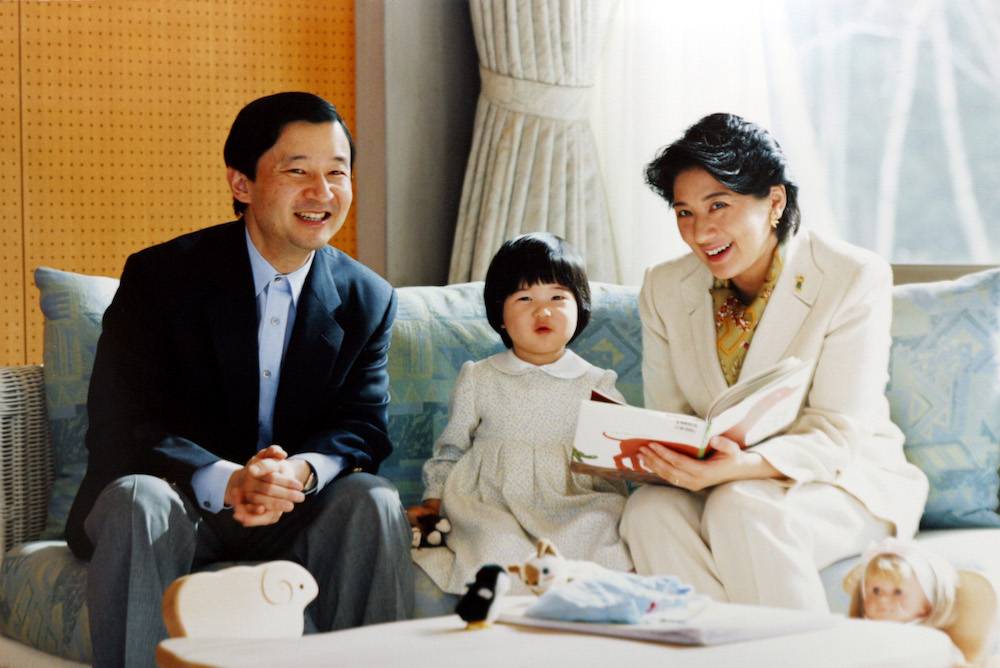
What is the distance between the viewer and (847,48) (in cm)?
342

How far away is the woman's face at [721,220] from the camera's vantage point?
7.88ft

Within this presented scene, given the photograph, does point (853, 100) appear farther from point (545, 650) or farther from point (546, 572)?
point (545, 650)

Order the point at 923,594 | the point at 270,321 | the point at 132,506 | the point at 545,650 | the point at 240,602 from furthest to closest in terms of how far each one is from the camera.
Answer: the point at 270,321 < the point at 132,506 < the point at 923,594 < the point at 240,602 < the point at 545,650

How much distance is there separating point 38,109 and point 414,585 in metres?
2.00

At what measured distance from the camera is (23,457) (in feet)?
8.28

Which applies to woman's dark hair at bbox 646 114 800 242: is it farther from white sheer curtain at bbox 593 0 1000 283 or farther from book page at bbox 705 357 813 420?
white sheer curtain at bbox 593 0 1000 283

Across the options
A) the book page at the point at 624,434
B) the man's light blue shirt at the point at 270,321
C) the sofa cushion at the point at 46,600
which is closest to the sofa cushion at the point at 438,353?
the man's light blue shirt at the point at 270,321

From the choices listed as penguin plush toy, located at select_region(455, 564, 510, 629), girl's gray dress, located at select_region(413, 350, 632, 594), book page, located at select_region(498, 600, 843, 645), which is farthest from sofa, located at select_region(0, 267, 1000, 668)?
penguin plush toy, located at select_region(455, 564, 510, 629)

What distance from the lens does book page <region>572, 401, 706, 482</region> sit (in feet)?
6.97

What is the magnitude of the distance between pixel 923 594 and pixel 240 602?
3.39 ft

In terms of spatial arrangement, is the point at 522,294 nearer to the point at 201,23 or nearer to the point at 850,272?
the point at 850,272

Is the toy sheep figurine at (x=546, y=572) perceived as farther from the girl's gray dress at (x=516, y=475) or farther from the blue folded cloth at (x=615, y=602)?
the girl's gray dress at (x=516, y=475)

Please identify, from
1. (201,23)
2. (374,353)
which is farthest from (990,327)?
(201,23)

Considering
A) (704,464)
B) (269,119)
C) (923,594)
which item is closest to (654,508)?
(704,464)
